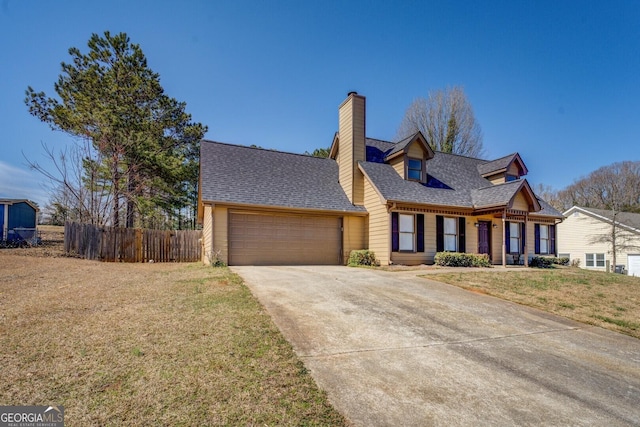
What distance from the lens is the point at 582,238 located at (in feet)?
85.3

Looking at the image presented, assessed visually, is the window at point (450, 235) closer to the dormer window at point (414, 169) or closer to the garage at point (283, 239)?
the dormer window at point (414, 169)

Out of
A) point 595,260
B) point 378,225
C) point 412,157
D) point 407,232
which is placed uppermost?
point 412,157

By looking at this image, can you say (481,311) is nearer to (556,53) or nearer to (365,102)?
(365,102)

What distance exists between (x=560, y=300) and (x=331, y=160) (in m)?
13.1

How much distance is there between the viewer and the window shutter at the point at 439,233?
14.5 metres

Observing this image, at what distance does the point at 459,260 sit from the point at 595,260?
19.2m

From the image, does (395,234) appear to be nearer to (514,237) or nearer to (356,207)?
(356,207)

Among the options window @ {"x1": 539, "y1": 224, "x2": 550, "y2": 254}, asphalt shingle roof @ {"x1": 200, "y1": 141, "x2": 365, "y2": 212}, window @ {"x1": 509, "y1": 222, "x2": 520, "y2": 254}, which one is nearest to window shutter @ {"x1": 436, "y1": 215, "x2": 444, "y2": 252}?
asphalt shingle roof @ {"x1": 200, "y1": 141, "x2": 365, "y2": 212}

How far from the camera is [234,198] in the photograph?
12.8 m

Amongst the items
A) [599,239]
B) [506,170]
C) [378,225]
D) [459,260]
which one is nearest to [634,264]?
[599,239]

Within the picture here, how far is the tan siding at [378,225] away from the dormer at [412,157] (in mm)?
2109

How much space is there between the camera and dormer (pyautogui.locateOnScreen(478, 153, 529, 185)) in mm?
17578

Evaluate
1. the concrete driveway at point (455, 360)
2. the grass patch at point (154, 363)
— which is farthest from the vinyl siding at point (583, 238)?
the grass patch at point (154, 363)

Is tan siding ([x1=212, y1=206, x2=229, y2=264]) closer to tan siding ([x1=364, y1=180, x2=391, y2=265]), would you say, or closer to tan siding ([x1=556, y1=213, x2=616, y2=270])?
tan siding ([x1=364, y1=180, x2=391, y2=265])
